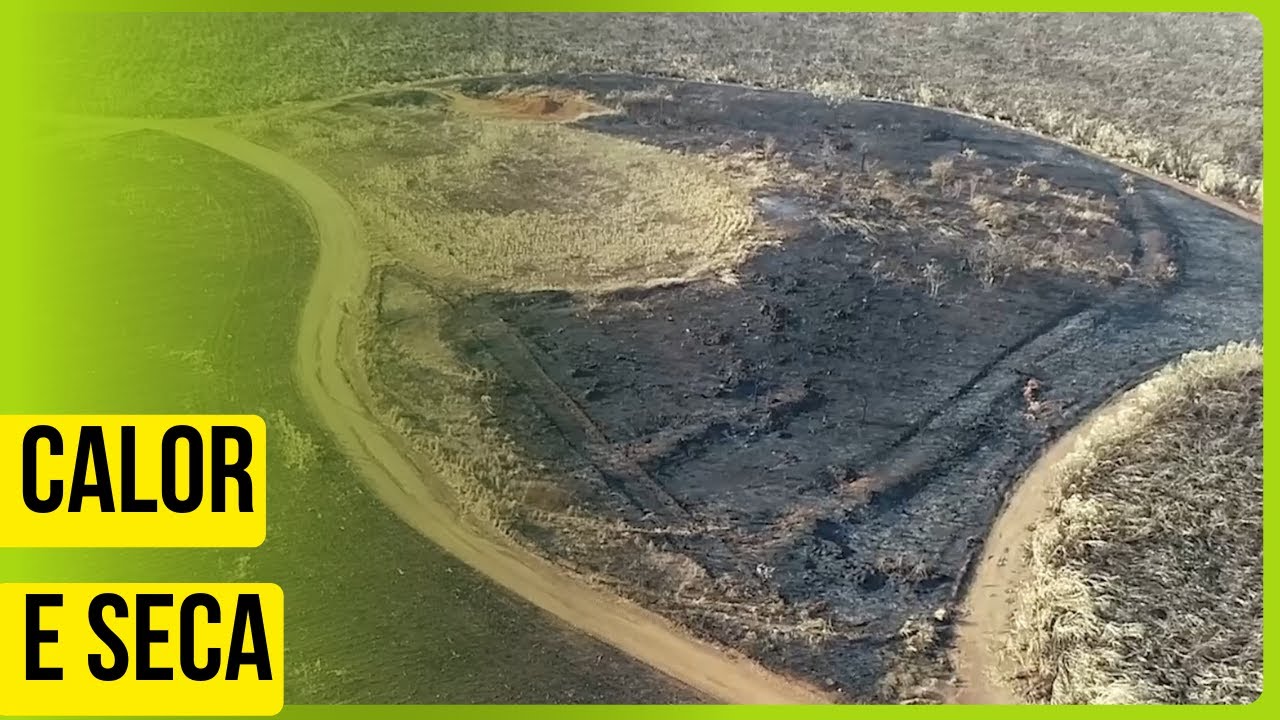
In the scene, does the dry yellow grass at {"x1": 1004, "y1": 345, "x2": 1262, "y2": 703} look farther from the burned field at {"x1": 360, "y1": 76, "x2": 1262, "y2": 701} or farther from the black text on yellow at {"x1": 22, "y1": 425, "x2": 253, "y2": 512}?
the black text on yellow at {"x1": 22, "y1": 425, "x2": 253, "y2": 512}

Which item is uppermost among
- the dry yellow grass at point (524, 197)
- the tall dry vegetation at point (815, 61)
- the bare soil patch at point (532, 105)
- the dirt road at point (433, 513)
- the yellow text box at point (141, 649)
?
the tall dry vegetation at point (815, 61)

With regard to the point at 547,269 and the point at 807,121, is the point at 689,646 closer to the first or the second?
the point at 547,269

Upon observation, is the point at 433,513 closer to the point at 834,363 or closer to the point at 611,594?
the point at 611,594

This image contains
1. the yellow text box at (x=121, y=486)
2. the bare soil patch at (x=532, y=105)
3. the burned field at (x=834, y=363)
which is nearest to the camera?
the yellow text box at (x=121, y=486)

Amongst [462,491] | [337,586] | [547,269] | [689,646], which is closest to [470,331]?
[547,269]

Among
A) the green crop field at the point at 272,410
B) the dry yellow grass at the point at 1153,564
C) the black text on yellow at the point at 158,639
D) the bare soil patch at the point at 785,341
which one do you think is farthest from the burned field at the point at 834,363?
the black text on yellow at the point at 158,639

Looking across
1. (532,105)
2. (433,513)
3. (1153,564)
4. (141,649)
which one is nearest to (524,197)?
(532,105)

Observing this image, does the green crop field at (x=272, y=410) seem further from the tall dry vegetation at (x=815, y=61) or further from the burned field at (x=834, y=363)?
the tall dry vegetation at (x=815, y=61)
